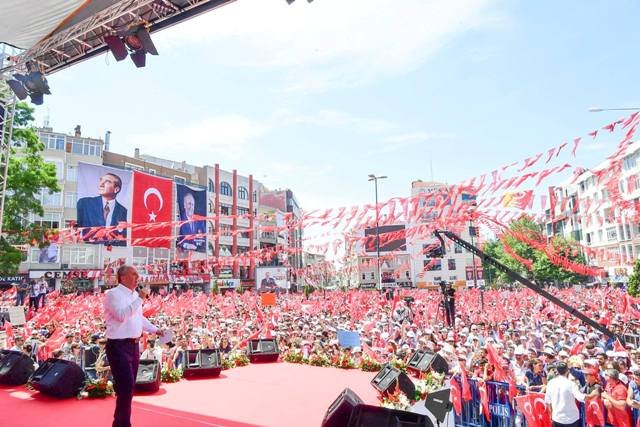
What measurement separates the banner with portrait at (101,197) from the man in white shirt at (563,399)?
24075 millimetres

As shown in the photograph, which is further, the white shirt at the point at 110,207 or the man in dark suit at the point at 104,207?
the white shirt at the point at 110,207

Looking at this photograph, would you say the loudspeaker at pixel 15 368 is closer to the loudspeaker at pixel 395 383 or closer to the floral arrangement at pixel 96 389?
the floral arrangement at pixel 96 389

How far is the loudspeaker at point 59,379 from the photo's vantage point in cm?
622

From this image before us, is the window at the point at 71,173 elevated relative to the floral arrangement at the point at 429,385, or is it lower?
elevated

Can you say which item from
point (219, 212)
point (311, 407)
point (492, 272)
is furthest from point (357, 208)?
point (492, 272)

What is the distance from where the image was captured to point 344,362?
9492mm

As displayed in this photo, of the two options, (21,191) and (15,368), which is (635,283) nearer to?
(15,368)

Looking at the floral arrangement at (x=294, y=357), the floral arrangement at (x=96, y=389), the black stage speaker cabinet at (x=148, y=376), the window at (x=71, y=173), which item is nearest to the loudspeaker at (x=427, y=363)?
the floral arrangement at (x=294, y=357)

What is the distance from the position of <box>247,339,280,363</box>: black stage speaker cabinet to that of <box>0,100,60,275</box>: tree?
1226 cm

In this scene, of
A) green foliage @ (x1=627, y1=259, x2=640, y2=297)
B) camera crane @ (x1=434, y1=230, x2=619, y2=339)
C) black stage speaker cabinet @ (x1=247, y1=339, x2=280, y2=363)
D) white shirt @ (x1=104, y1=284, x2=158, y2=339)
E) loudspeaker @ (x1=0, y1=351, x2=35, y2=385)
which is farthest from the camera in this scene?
green foliage @ (x1=627, y1=259, x2=640, y2=297)

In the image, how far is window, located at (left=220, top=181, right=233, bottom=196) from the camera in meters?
56.5

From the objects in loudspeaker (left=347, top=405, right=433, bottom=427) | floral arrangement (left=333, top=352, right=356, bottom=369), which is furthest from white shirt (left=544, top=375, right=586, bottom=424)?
floral arrangement (left=333, top=352, right=356, bottom=369)

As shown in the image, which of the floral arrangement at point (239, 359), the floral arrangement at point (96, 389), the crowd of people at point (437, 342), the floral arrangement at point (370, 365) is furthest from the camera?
the floral arrangement at point (239, 359)

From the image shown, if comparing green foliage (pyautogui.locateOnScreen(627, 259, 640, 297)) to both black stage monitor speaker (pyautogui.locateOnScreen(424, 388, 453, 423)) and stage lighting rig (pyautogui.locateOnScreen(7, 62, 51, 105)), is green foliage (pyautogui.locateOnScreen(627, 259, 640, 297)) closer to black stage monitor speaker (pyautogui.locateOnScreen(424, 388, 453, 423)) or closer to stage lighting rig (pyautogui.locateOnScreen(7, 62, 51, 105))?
black stage monitor speaker (pyautogui.locateOnScreen(424, 388, 453, 423))
